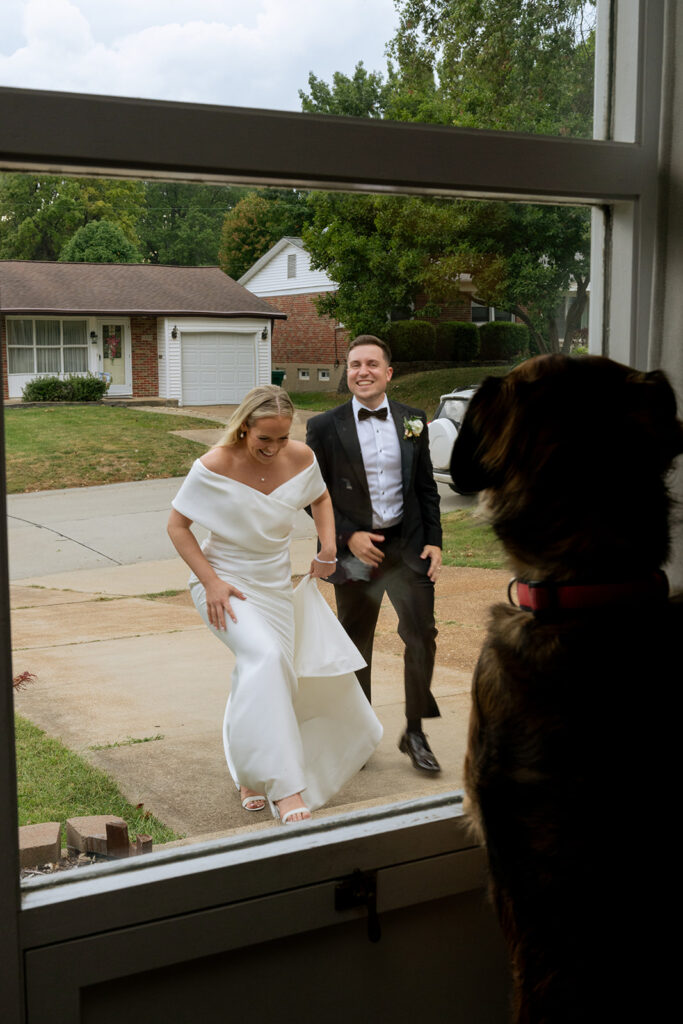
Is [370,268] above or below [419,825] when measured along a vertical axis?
above

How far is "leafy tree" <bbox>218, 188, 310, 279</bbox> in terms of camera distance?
1.59 metres

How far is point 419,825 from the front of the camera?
178cm

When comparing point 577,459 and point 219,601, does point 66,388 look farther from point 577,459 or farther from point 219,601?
point 577,459

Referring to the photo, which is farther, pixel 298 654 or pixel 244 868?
pixel 298 654

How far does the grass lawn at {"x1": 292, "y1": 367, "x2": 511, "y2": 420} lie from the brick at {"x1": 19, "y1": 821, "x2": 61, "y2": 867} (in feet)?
2.87

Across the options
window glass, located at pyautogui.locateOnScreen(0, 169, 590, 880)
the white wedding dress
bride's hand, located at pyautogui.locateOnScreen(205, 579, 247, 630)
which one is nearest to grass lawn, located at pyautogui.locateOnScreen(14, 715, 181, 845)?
window glass, located at pyautogui.locateOnScreen(0, 169, 590, 880)

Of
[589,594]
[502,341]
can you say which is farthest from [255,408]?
[589,594]

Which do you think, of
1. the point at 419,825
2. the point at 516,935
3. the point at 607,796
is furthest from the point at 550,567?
the point at 419,825

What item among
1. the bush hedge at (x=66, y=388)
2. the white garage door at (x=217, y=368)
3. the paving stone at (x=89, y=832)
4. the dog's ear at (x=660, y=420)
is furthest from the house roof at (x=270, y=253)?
the paving stone at (x=89, y=832)

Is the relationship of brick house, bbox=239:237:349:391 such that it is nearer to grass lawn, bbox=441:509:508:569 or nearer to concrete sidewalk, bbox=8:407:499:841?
concrete sidewalk, bbox=8:407:499:841

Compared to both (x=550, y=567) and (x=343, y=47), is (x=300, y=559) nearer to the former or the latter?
(x=550, y=567)

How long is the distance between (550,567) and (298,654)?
2.42ft

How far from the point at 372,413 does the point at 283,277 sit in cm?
34

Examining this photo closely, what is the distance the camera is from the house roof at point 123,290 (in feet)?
4.68
